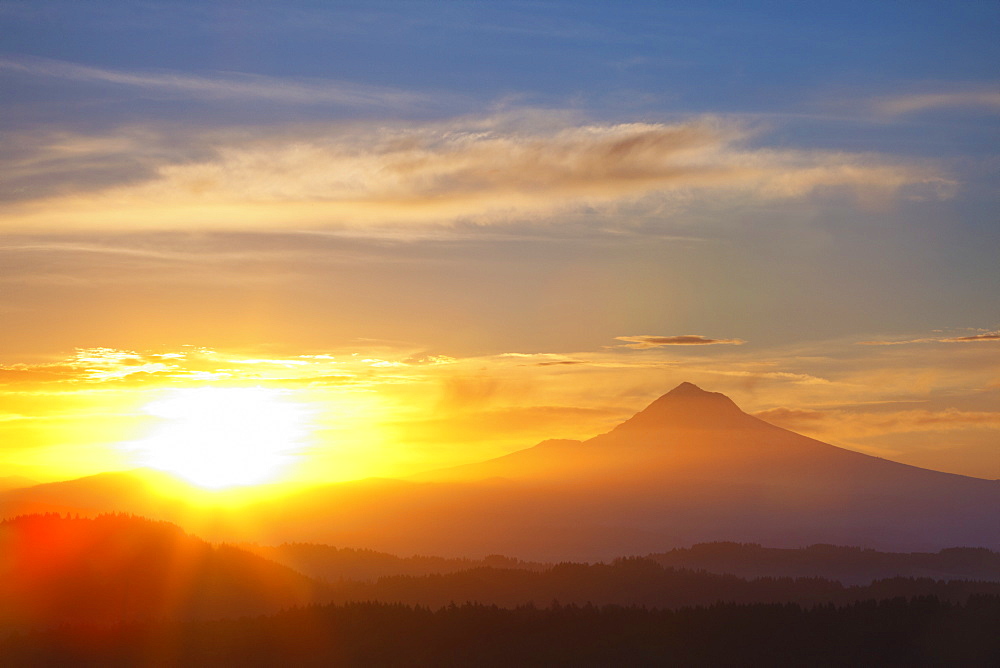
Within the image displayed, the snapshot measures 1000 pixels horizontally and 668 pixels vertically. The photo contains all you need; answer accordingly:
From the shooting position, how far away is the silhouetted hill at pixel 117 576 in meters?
74.1

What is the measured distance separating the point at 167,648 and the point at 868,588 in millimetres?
89509

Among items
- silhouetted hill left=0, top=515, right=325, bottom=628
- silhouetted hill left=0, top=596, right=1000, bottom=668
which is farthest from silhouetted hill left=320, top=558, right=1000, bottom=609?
silhouetted hill left=0, top=596, right=1000, bottom=668

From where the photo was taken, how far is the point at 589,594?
391 feet

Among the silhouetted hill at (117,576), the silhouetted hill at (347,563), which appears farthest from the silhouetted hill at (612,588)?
the silhouetted hill at (117,576)

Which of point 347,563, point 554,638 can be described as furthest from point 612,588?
point 554,638

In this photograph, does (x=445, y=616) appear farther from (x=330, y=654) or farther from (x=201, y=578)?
(x=201, y=578)

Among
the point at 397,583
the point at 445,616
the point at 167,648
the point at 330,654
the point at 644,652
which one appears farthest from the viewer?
the point at 397,583

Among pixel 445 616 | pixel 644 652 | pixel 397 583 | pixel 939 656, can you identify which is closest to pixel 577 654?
pixel 644 652

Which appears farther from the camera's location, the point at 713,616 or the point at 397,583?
the point at 397,583

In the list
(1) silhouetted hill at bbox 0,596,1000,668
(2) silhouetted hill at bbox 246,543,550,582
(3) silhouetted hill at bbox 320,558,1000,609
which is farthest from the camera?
(2) silhouetted hill at bbox 246,543,550,582

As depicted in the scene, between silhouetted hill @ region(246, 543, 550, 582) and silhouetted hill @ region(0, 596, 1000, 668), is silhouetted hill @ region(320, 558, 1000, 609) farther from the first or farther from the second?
silhouetted hill @ region(0, 596, 1000, 668)

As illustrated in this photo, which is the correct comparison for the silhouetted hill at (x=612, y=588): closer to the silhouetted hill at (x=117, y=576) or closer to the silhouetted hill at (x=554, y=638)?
the silhouetted hill at (x=117, y=576)

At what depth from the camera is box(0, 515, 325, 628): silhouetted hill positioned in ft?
243

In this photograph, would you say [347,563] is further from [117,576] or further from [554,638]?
[554,638]
